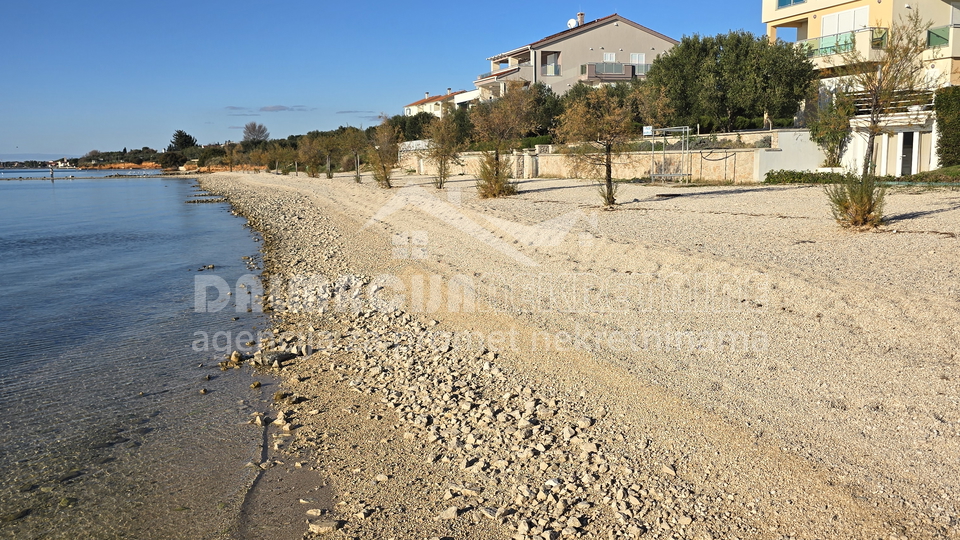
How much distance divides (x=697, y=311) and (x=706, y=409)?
10.1 ft

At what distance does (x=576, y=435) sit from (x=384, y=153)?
106ft

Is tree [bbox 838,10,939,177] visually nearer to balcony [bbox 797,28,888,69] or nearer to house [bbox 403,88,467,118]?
balcony [bbox 797,28,888,69]

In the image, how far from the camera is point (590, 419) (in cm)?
572

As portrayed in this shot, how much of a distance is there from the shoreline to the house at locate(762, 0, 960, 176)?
52.3ft

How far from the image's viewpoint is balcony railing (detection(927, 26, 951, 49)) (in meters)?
26.1

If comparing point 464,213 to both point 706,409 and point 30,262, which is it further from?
point 706,409

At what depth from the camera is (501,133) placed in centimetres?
2967

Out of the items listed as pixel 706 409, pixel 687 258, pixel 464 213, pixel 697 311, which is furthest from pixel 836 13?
pixel 706 409

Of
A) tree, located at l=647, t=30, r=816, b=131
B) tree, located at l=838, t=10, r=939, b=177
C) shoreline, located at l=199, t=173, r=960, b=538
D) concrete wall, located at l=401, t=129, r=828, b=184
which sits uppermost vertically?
tree, located at l=647, t=30, r=816, b=131

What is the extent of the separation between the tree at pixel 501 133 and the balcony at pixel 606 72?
16.3 m

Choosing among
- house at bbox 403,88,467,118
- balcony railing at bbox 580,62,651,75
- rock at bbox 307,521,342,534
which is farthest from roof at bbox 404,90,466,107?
rock at bbox 307,521,342,534

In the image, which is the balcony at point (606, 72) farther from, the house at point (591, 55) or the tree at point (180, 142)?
the tree at point (180, 142)

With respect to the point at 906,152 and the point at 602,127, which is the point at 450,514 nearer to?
the point at 602,127

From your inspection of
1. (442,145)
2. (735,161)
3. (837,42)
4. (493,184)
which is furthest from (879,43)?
(442,145)
